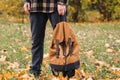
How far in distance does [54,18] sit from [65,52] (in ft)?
1.86

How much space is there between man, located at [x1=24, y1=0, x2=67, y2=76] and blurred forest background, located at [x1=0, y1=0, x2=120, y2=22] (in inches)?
853

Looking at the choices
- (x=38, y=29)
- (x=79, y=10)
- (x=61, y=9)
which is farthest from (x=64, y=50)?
(x=79, y=10)

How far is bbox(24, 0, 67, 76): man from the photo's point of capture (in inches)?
210

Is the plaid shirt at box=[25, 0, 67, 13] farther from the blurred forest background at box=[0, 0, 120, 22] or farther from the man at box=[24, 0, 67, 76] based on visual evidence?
the blurred forest background at box=[0, 0, 120, 22]

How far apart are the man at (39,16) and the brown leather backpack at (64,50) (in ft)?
0.93

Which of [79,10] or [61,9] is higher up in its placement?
[61,9]

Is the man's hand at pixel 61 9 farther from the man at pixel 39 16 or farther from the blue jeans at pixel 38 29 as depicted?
the blue jeans at pixel 38 29

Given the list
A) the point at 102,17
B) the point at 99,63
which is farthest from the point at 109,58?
the point at 102,17

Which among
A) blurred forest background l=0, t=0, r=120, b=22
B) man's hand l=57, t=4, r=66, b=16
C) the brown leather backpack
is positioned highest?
man's hand l=57, t=4, r=66, b=16

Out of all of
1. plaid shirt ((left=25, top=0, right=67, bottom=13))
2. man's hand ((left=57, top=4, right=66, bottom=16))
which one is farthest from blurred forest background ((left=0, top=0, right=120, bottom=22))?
man's hand ((left=57, top=4, right=66, bottom=16))

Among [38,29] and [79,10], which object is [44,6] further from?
[79,10]

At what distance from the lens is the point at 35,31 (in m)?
5.58

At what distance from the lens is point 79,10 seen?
29.7 metres

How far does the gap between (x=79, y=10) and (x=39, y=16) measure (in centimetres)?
2427
